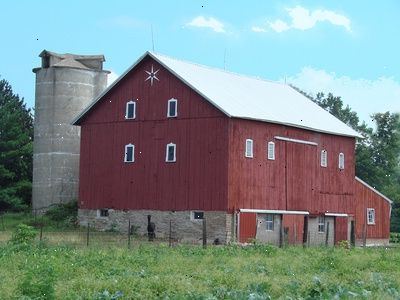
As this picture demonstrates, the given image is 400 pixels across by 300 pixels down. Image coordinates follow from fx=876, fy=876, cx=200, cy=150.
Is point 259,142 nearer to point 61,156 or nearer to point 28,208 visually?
point 61,156

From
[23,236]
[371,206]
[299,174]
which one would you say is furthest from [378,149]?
[23,236]

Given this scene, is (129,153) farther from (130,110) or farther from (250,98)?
(250,98)

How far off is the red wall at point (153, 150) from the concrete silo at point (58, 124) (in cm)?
515

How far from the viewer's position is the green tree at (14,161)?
5328 cm

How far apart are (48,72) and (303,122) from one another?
1579 centimetres

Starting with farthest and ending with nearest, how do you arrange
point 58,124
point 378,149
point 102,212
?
point 378,149, point 58,124, point 102,212

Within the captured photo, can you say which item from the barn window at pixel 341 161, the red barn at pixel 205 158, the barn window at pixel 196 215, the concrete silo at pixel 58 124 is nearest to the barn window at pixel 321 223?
the red barn at pixel 205 158

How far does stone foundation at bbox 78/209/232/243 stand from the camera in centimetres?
4006

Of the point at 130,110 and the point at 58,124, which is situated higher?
the point at 130,110

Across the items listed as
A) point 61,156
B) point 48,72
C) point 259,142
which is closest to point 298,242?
point 259,142

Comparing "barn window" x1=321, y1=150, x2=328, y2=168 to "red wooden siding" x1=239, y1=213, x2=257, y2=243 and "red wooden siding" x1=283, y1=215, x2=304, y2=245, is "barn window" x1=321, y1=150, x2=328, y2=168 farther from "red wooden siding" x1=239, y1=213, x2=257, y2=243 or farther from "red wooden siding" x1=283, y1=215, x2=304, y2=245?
"red wooden siding" x1=239, y1=213, x2=257, y2=243

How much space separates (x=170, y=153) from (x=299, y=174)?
7.05 meters

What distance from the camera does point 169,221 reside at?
4159cm

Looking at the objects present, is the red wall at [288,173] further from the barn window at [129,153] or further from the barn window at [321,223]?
the barn window at [129,153]
